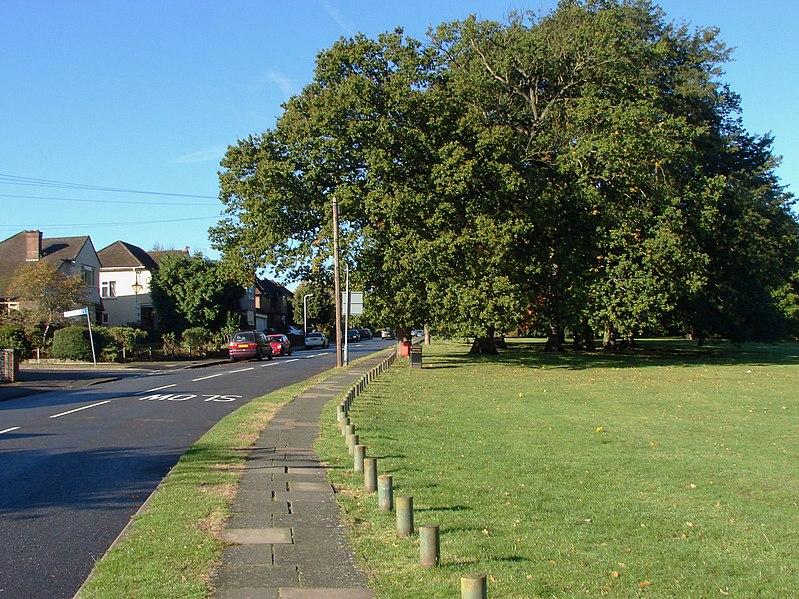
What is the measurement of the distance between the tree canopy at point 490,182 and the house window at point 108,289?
3115cm

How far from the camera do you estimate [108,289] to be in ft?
209

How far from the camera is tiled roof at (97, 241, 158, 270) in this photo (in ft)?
213

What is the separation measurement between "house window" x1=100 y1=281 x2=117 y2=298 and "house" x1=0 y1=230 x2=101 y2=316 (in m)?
6.52

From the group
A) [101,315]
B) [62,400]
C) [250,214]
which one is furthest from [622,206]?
[101,315]

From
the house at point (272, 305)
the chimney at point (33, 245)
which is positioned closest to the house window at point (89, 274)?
the chimney at point (33, 245)

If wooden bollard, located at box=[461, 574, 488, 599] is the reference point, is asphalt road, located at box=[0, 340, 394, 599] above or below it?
below

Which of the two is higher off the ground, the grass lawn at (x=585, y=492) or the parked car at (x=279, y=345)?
the parked car at (x=279, y=345)

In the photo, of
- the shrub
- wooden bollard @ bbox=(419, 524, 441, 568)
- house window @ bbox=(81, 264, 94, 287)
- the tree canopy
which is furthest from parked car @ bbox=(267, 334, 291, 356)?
wooden bollard @ bbox=(419, 524, 441, 568)

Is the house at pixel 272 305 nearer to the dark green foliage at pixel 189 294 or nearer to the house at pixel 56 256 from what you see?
the dark green foliage at pixel 189 294

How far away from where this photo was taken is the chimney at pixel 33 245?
51.4 m

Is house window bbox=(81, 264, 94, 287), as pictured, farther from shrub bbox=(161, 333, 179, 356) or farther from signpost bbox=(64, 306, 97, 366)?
signpost bbox=(64, 306, 97, 366)

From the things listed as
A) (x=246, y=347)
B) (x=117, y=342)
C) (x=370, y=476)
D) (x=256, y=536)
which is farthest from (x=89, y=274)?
(x=256, y=536)

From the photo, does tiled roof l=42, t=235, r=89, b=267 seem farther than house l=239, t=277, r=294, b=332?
No

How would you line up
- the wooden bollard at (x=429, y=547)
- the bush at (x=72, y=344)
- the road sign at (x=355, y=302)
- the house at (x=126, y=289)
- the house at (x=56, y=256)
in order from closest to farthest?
the wooden bollard at (x=429, y=547)
the road sign at (x=355, y=302)
the bush at (x=72, y=344)
the house at (x=56, y=256)
the house at (x=126, y=289)
